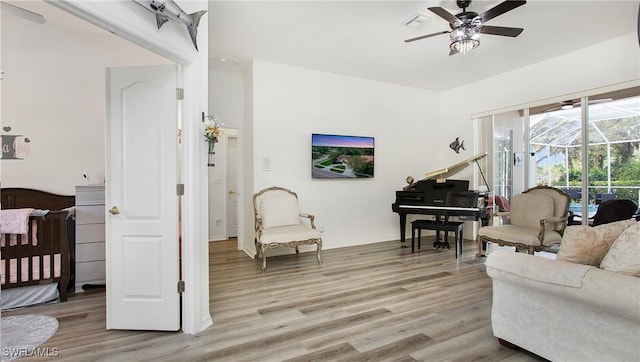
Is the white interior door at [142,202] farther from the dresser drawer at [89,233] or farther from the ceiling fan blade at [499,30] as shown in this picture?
the ceiling fan blade at [499,30]

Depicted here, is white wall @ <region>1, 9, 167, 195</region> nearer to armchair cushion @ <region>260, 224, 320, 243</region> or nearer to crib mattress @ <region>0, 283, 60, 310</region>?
crib mattress @ <region>0, 283, 60, 310</region>

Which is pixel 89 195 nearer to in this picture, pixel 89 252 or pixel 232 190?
pixel 89 252

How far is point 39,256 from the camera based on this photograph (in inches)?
113

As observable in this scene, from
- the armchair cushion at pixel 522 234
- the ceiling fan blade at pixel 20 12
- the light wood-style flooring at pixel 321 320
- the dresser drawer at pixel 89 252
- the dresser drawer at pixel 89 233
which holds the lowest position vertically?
the light wood-style flooring at pixel 321 320

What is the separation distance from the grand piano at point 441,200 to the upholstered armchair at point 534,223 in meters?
0.42

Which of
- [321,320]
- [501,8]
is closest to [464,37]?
[501,8]

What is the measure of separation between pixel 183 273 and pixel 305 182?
2.69 metres

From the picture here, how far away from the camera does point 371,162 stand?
5309mm

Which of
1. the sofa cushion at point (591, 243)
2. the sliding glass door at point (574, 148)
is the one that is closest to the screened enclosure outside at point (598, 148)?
the sliding glass door at point (574, 148)

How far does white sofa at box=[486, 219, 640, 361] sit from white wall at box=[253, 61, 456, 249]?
10.1 feet

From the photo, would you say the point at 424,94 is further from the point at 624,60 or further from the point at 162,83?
the point at 162,83

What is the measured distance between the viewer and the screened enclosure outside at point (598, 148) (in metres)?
3.99

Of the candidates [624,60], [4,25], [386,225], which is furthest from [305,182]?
[624,60]

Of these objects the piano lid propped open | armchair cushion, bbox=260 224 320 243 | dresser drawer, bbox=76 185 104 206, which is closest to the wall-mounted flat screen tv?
the piano lid propped open
